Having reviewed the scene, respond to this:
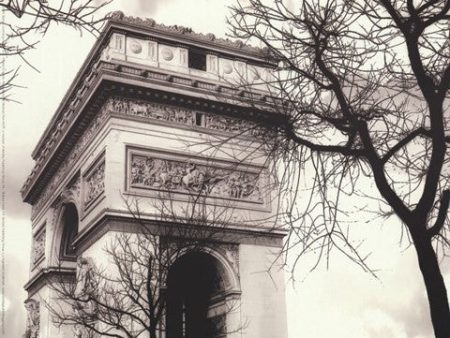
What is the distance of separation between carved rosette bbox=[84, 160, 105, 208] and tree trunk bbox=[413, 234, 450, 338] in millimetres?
13897

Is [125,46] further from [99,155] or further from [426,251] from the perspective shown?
[426,251]

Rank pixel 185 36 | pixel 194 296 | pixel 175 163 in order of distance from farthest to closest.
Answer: pixel 185 36 < pixel 194 296 < pixel 175 163

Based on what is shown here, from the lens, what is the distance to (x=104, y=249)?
17594 mm

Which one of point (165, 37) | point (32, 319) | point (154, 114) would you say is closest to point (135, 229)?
point (154, 114)

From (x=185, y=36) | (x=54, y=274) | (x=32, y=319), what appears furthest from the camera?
(x=32, y=319)

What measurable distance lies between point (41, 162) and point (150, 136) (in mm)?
9616

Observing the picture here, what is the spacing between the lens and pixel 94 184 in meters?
20.5

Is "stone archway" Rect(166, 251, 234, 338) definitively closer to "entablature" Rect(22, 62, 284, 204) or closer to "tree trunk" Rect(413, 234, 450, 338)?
"entablature" Rect(22, 62, 284, 204)

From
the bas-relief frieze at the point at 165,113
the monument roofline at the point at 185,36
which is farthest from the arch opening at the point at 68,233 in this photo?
the monument roofline at the point at 185,36

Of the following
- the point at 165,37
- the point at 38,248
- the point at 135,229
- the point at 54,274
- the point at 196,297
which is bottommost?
the point at 196,297

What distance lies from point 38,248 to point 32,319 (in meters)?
2.80

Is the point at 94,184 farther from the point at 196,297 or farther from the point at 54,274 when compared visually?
the point at 54,274

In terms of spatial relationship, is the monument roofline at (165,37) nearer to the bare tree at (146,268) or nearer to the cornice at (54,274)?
the bare tree at (146,268)

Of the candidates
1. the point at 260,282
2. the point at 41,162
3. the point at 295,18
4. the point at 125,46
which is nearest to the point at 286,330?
the point at 260,282
